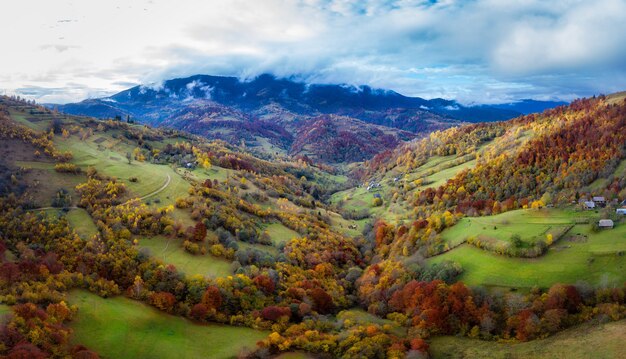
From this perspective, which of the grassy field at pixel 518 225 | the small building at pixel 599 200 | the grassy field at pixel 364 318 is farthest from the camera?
the small building at pixel 599 200

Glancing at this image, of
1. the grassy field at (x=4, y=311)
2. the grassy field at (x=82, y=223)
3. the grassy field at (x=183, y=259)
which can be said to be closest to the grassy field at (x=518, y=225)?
the grassy field at (x=183, y=259)

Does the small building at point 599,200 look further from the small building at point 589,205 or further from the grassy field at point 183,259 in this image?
the grassy field at point 183,259

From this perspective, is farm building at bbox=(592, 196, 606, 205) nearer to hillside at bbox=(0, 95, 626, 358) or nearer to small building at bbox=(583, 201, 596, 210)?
hillside at bbox=(0, 95, 626, 358)

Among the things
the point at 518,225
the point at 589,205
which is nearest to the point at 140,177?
the point at 518,225

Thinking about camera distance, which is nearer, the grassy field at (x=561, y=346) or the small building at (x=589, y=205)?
the grassy field at (x=561, y=346)

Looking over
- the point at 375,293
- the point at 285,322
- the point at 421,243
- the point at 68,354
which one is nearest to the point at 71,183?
the point at 68,354

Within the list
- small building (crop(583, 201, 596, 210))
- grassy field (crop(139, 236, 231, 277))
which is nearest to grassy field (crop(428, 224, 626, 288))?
small building (crop(583, 201, 596, 210))

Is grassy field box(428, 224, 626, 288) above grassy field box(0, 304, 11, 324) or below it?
above
